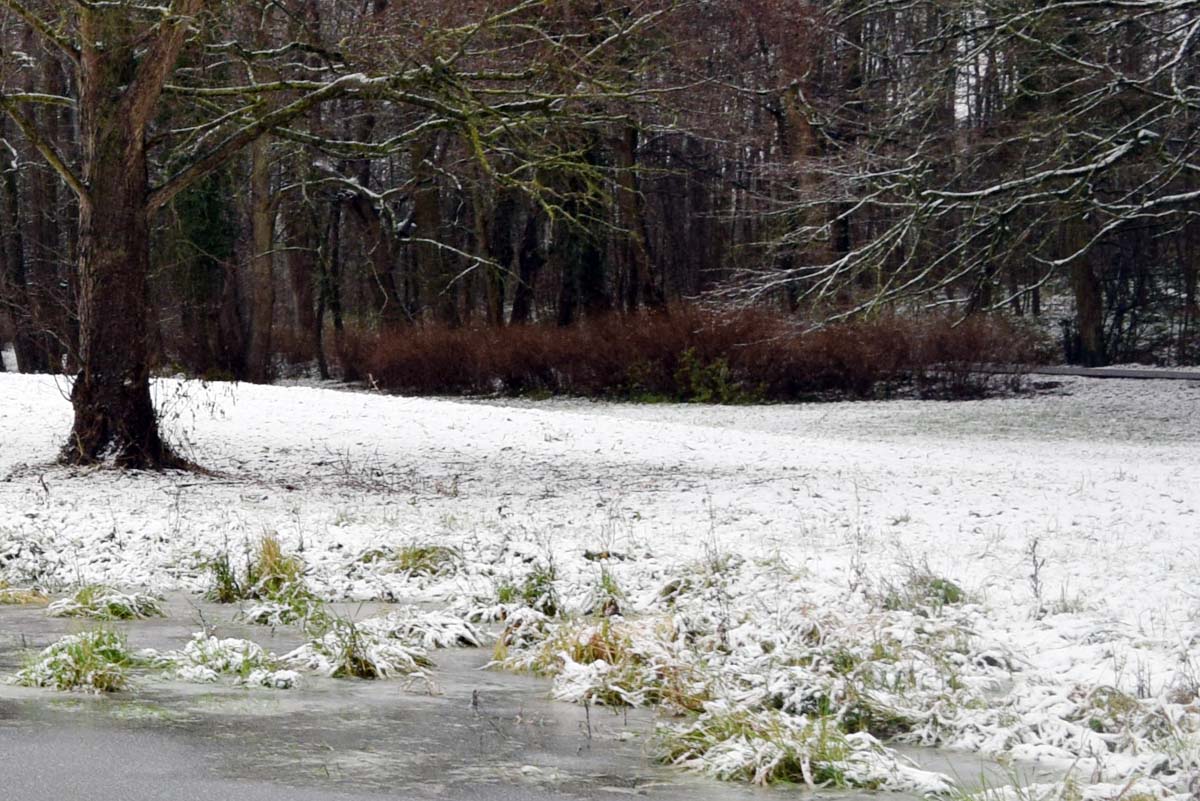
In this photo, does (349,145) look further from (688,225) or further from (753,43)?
(688,225)

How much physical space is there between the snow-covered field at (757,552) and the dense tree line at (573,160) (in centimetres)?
242

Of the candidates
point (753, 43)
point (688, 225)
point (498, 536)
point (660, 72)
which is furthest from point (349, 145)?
point (688, 225)

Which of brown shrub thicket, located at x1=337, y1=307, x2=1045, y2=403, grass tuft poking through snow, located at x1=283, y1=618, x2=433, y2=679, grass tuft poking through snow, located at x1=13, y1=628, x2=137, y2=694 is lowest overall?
grass tuft poking through snow, located at x1=283, y1=618, x2=433, y2=679

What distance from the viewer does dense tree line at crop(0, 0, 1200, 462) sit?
12.6 metres

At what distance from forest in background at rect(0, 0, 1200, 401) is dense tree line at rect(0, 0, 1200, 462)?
0.36ft

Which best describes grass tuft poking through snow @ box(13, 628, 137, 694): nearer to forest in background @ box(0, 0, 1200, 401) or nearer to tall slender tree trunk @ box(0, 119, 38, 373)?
forest in background @ box(0, 0, 1200, 401)

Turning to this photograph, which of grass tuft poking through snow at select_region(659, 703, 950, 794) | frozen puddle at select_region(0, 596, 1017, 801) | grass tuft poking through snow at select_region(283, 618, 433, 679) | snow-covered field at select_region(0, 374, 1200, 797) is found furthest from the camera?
grass tuft poking through snow at select_region(283, 618, 433, 679)

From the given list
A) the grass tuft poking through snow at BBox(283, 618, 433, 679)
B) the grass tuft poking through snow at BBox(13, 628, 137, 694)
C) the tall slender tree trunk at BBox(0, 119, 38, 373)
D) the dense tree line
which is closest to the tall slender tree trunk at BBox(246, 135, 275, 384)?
the dense tree line

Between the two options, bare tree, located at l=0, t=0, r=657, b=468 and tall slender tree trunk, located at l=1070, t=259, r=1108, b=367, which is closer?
bare tree, located at l=0, t=0, r=657, b=468

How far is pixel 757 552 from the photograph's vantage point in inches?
343

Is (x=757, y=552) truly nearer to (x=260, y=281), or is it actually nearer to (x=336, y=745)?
(x=336, y=745)

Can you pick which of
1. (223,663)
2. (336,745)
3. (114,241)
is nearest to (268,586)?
(223,663)

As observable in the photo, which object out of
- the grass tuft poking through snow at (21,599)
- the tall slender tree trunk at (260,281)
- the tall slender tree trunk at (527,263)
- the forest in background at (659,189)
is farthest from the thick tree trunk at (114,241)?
the tall slender tree trunk at (527,263)

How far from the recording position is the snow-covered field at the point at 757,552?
17.4 ft
